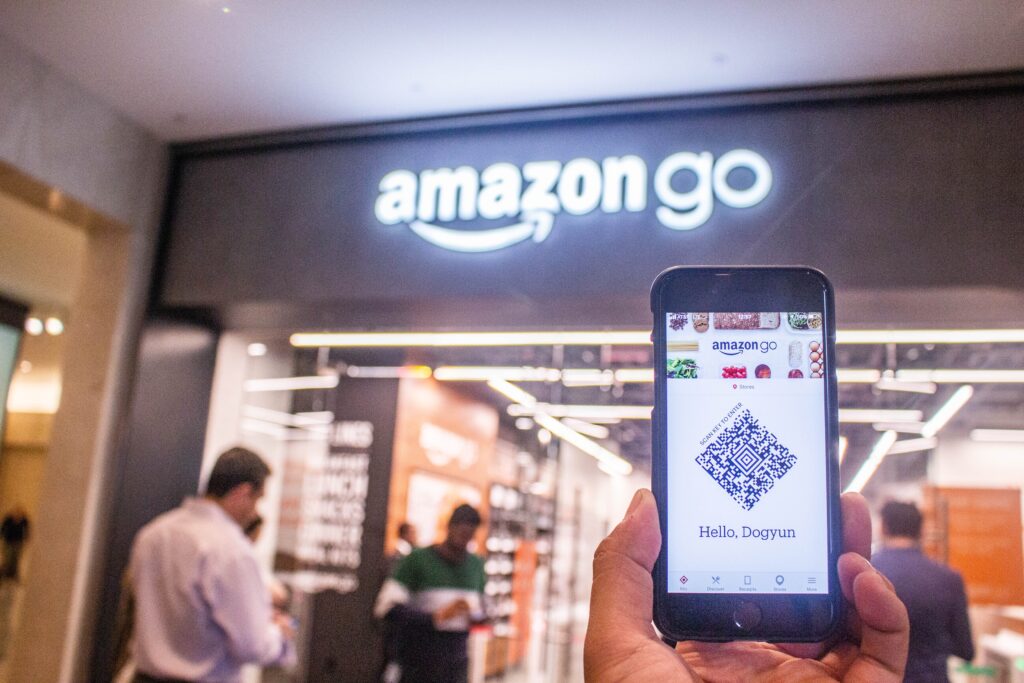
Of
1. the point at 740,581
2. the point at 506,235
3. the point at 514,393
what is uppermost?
the point at 506,235

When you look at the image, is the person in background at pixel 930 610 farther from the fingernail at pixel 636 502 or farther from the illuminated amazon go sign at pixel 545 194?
the fingernail at pixel 636 502

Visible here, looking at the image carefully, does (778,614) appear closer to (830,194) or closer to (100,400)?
(830,194)

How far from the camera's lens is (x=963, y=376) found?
4.29m

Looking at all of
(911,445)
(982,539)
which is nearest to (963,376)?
(911,445)

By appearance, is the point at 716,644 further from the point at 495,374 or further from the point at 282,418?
the point at 282,418

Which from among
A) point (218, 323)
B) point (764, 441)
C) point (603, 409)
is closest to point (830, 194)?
point (603, 409)

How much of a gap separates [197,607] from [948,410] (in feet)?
12.4

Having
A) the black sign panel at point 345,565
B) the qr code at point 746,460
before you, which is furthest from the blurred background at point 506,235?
the qr code at point 746,460

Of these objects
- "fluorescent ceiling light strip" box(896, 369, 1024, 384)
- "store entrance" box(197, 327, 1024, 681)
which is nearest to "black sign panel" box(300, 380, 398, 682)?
"store entrance" box(197, 327, 1024, 681)

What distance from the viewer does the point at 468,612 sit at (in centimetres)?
480

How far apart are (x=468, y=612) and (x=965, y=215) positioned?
3226mm

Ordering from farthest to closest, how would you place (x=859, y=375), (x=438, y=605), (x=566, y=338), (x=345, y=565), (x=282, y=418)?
(x=345, y=565) < (x=282, y=418) < (x=438, y=605) < (x=566, y=338) < (x=859, y=375)

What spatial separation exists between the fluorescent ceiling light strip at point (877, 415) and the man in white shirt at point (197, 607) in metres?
3.15

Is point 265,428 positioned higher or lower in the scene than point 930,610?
higher
